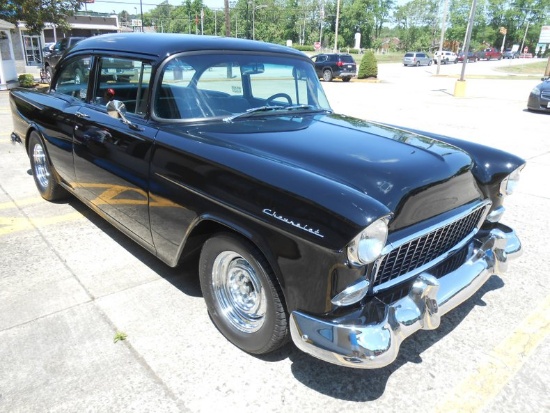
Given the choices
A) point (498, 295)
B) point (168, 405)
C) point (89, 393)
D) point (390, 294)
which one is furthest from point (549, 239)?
point (89, 393)

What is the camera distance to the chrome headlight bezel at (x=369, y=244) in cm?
190

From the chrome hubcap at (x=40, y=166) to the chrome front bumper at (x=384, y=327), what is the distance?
12.8ft

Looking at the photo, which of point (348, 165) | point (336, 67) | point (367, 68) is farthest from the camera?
point (367, 68)

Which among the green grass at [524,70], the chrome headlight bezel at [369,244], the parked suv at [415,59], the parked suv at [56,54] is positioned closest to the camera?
the chrome headlight bezel at [369,244]

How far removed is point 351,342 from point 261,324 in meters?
0.68

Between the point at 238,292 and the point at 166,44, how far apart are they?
5.99 ft

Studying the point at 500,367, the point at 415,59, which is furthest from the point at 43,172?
the point at 415,59

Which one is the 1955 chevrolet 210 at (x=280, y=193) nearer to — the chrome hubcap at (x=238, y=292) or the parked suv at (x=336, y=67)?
the chrome hubcap at (x=238, y=292)

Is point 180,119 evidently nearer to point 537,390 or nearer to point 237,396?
point 237,396

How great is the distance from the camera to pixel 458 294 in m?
2.39

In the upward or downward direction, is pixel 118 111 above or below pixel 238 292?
above

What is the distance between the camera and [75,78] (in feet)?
13.6

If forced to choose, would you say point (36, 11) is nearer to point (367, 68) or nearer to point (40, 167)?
point (40, 167)

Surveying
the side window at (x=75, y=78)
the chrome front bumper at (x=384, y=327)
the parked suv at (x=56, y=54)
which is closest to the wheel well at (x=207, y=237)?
the chrome front bumper at (x=384, y=327)
